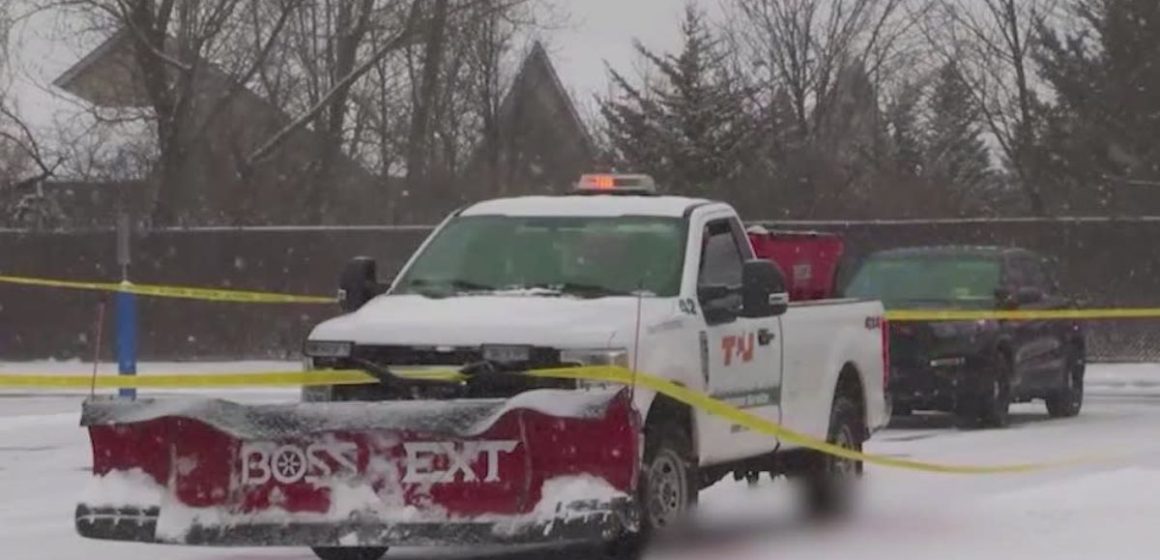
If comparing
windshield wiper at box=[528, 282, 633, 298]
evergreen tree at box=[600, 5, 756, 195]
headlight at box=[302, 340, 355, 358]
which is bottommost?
headlight at box=[302, 340, 355, 358]

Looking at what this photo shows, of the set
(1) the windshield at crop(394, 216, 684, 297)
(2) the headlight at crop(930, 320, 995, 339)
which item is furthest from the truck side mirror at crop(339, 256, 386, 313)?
(2) the headlight at crop(930, 320, 995, 339)

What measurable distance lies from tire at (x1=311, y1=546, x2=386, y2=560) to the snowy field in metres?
0.47

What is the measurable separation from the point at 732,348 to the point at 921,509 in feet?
7.80

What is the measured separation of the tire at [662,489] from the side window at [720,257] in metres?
1.14

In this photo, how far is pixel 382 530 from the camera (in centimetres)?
1092

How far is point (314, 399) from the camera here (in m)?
11.7

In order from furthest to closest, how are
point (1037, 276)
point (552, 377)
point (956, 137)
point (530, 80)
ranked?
1. point (956, 137)
2. point (530, 80)
3. point (1037, 276)
4. point (552, 377)

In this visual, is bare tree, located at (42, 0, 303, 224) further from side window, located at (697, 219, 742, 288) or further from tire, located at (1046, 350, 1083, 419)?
side window, located at (697, 219, 742, 288)

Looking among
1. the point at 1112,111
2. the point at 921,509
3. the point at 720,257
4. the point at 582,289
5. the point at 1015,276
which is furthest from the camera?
the point at 1112,111

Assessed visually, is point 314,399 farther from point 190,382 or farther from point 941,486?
point 941,486

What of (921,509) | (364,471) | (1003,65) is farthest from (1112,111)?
(364,471)

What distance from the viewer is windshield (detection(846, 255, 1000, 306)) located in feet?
72.4

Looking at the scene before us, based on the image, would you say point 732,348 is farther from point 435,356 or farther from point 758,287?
point 435,356

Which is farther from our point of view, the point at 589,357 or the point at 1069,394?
the point at 1069,394
